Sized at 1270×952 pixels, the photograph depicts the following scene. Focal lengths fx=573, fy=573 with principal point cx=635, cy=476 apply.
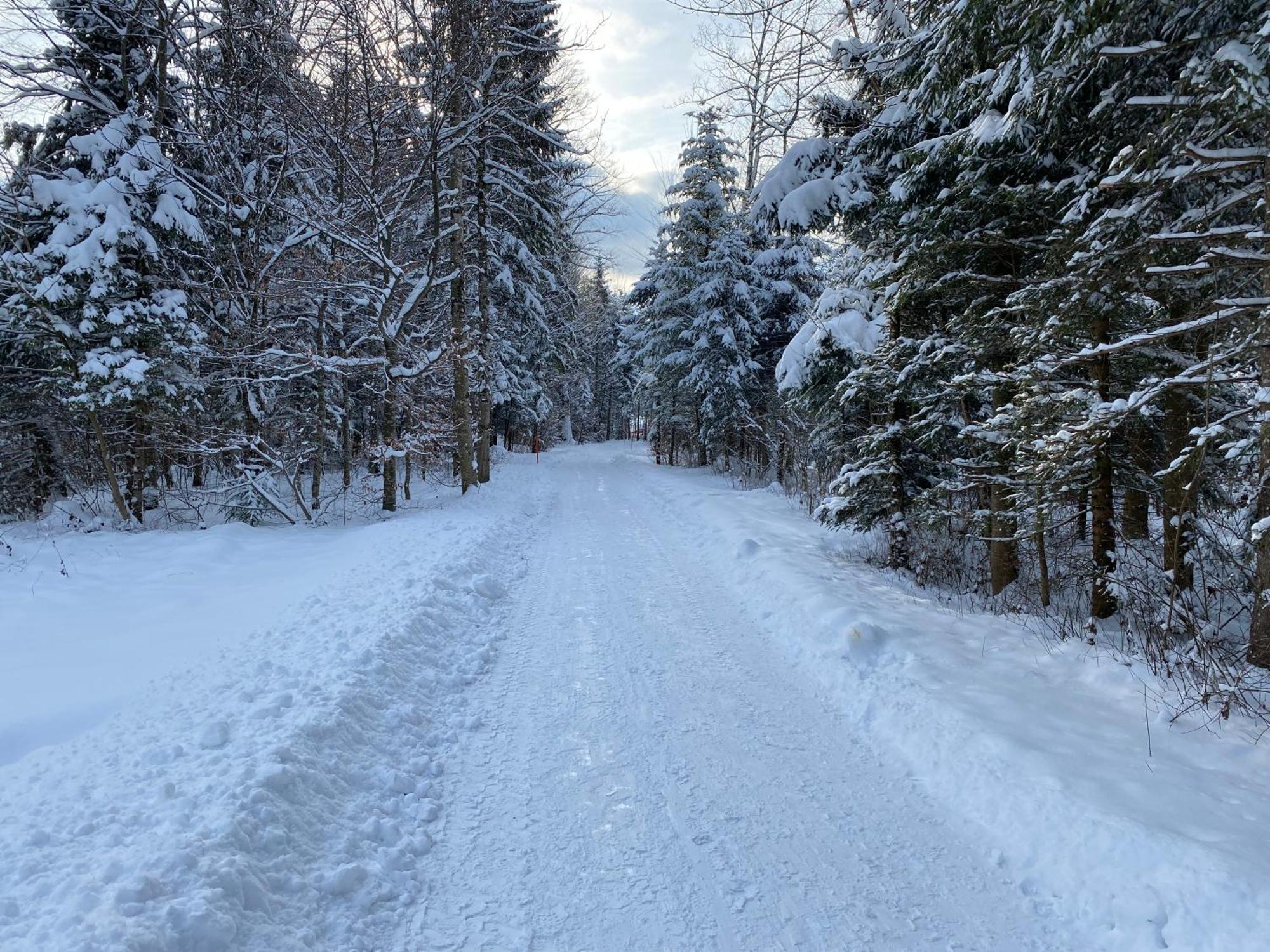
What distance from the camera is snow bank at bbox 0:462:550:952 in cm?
222

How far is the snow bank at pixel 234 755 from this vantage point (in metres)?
2.22

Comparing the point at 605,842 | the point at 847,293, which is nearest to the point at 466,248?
the point at 847,293

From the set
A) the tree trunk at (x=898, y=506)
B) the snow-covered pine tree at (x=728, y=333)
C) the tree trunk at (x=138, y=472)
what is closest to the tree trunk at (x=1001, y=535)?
the tree trunk at (x=898, y=506)

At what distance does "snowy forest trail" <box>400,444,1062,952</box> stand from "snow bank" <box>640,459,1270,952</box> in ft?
0.65

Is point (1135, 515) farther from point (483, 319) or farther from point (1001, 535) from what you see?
point (483, 319)

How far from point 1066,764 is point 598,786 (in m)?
2.61

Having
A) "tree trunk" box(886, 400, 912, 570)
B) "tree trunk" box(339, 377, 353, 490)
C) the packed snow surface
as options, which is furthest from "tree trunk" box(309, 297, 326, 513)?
"tree trunk" box(886, 400, 912, 570)

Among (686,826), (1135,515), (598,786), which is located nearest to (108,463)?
(598,786)

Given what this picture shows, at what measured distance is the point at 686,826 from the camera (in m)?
3.01

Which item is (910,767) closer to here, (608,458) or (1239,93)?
(1239,93)

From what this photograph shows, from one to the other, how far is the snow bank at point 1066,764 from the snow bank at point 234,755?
2.90 m

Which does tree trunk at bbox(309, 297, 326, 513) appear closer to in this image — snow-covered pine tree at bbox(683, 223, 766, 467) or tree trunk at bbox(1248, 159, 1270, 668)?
snow-covered pine tree at bbox(683, 223, 766, 467)

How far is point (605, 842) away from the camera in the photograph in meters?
2.89

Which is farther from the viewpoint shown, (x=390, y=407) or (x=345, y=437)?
(x=345, y=437)
